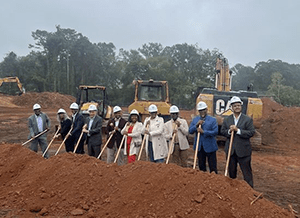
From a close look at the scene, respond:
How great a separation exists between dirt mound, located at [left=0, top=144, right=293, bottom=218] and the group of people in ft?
3.85

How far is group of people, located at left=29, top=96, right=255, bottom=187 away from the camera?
487 centimetres

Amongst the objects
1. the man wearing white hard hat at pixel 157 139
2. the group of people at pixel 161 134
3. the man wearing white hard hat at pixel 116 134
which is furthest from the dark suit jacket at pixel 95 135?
the man wearing white hard hat at pixel 157 139

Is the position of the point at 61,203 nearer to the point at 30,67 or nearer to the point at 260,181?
the point at 260,181

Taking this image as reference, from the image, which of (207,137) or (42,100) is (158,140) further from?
(42,100)

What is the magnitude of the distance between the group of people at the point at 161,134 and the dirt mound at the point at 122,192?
3.85 feet

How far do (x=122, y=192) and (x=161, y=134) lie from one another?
208 cm

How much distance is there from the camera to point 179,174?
3977 millimetres

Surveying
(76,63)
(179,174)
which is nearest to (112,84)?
(76,63)

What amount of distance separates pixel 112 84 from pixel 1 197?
122 feet

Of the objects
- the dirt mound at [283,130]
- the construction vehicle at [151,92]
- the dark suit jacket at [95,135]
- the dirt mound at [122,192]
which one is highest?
the construction vehicle at [151,92]

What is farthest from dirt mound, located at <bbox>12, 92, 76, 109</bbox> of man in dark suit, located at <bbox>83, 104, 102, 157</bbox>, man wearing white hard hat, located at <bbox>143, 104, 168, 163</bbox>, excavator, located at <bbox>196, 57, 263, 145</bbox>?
man wearing white hard hat, located at <bbox>143, 104, 168, 163</bbox>

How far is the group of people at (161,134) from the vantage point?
4.87m

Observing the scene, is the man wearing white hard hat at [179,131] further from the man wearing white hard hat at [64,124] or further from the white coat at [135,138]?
the man wearing white hard hat at [64,124]

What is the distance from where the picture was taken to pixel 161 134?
5922mm
